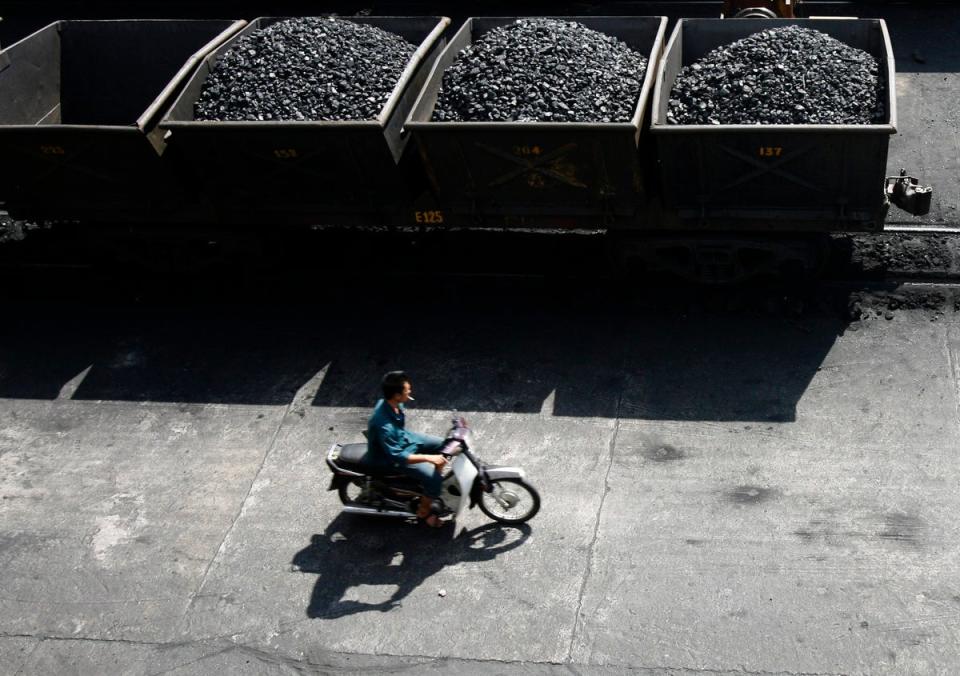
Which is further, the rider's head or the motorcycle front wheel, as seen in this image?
the motorcycle front wheel

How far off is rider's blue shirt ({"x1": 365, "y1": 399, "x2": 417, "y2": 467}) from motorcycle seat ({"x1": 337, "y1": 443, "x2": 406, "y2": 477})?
0.30ft

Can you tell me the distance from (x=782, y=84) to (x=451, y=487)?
506 cm

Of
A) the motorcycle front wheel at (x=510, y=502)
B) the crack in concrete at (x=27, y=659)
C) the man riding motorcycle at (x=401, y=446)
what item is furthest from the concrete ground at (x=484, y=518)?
the man riding motorcycle at (x=401, y=446)

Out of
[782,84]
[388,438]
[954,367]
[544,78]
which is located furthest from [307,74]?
[954,367]

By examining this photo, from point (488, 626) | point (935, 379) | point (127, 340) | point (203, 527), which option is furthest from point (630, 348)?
point (127, 340)

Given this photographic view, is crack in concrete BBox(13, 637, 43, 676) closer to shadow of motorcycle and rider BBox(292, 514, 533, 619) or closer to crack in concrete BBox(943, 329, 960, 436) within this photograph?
shadow of motorcycle and rider BBox(292, 514, 533, 619)

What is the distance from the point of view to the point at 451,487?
8.78m

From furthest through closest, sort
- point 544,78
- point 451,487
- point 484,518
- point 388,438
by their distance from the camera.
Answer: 1. point 544,78
2. point 484,518
3. point 451,487
4. point 388,438

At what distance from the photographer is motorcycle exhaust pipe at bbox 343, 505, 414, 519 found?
9094 millimetres

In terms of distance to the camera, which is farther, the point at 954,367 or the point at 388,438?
the point at 954,367

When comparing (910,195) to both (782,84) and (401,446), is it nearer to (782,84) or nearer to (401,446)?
(782,84)

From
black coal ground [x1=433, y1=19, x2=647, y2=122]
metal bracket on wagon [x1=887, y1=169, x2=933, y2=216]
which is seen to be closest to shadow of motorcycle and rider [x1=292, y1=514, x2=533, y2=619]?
black coal ground [x1=433, y1=19, x2=647, y2=122]

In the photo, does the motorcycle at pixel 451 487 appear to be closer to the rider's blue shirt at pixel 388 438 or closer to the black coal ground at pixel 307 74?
the rider's blue shirt at pixel 388 438

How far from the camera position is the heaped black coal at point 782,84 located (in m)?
10.3
